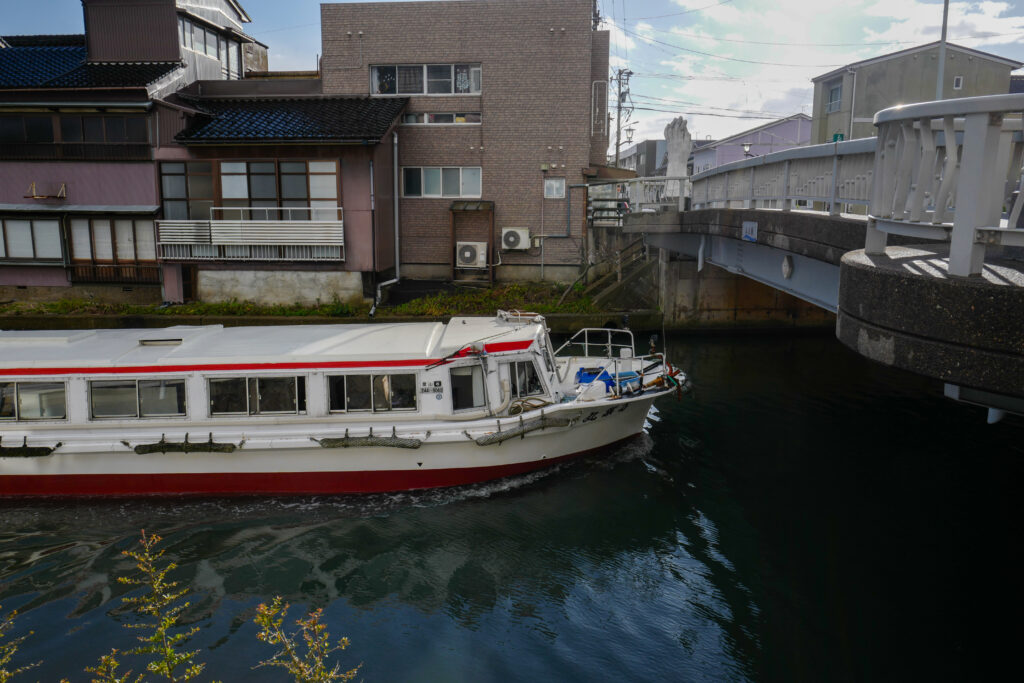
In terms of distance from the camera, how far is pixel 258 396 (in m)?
12.5

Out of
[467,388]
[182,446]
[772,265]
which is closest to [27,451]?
[182,446]

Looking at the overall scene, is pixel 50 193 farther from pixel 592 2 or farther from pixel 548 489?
pixel 548 489

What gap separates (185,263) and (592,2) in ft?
58.8

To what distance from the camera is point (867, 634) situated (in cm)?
868

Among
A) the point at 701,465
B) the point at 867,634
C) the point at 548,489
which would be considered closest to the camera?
the point at 867,634

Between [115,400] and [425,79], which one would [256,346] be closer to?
[115,400]

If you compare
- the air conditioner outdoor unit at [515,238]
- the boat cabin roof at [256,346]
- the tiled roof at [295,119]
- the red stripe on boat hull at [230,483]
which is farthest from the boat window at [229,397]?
the air conditioner outdoor unit at [515,238]

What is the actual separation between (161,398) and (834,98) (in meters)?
33.2

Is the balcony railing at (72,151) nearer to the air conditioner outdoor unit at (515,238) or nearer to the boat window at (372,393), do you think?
the air conditioner outdoor unit at (515,238)

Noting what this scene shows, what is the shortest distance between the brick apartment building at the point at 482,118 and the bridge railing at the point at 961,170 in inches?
864

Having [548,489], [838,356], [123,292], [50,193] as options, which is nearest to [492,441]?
[548,489]

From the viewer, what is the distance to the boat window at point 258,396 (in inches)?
490

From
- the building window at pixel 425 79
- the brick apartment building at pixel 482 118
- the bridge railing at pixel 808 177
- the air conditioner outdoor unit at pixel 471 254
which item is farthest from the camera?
the building window at pixel 425 79

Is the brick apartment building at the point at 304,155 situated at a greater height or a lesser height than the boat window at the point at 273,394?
greater
